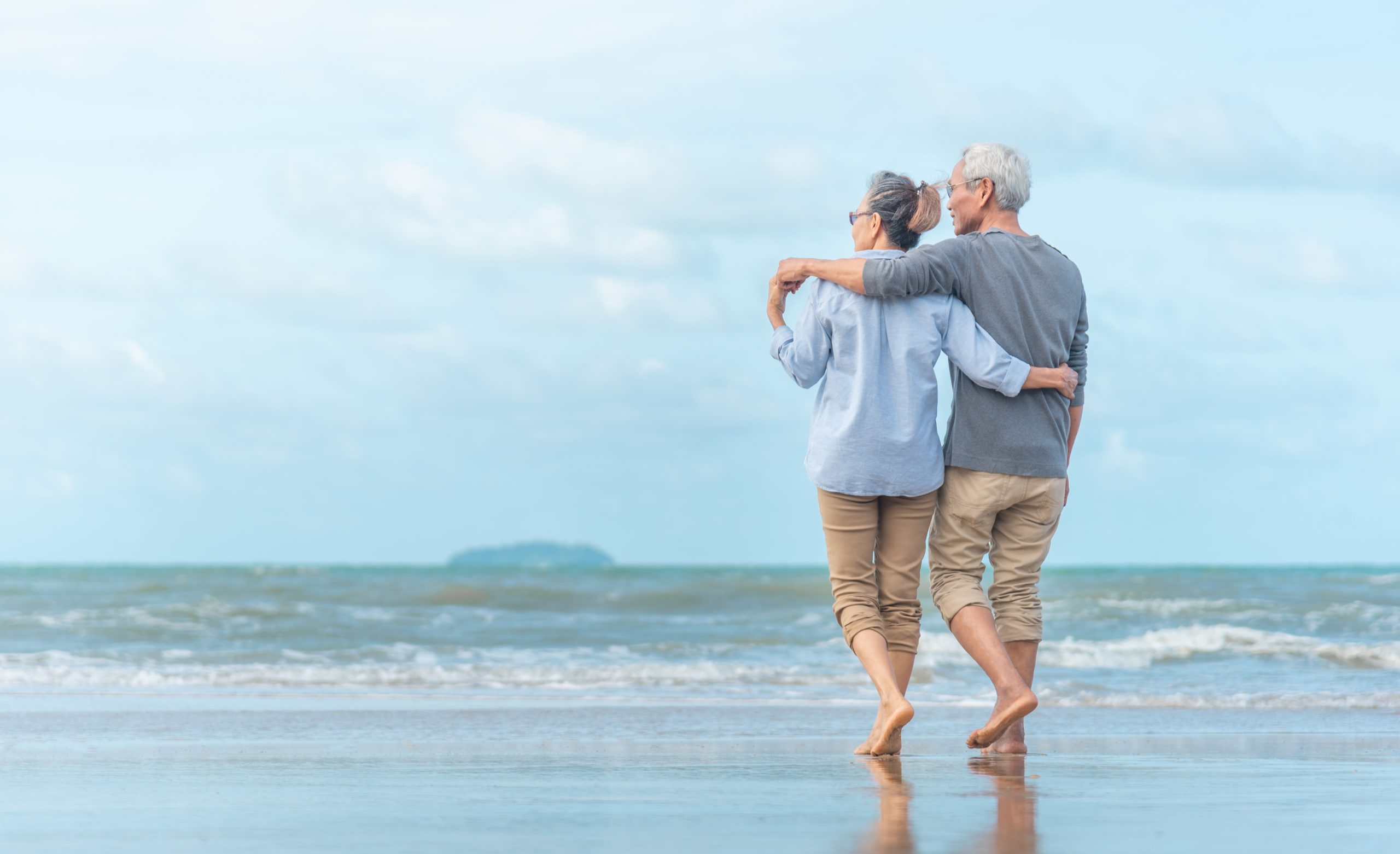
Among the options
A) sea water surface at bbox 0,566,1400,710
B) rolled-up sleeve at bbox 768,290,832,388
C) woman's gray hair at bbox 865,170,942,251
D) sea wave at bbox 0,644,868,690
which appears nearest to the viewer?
rolled-up sleeve at bbox 768,290,832,388

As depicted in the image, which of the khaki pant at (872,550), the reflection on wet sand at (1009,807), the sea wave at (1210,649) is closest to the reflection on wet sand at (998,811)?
the reflection on wet sand at (1009,807)

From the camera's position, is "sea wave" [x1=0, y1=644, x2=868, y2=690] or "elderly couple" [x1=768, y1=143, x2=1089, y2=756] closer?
"elderly couple" [x1=768, y1=143, x2=1089, y2=756]

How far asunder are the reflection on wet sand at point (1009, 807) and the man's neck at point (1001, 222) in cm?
135

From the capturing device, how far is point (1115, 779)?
2904 millimetres

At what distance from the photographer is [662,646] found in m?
10.3

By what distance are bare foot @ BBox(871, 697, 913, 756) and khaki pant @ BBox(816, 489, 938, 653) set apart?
19 centimetres

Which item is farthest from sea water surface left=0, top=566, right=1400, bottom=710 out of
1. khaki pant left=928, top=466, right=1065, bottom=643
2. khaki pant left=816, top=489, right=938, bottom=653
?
khaki pant left=816, top=489, right=938, bottom=653

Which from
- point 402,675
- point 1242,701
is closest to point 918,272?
point 1242,701

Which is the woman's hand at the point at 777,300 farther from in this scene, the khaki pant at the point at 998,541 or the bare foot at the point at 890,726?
the bare foot at the point at 890,726

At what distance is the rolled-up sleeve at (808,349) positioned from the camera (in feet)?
10.6

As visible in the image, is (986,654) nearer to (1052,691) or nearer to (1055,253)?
(1055,253)

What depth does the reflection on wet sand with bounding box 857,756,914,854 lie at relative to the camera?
198cm

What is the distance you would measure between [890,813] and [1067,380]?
1365 mm

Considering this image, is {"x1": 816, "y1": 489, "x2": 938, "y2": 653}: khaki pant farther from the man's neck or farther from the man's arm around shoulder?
the man's neck
